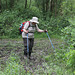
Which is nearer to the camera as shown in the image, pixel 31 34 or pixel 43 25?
pixel 31 34

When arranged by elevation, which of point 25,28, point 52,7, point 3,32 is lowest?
point 3,32

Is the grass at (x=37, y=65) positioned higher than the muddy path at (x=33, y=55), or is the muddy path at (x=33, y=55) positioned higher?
the grass at (x=37, y=65)

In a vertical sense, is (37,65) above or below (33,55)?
above

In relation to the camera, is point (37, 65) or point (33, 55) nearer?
point (37, 65)

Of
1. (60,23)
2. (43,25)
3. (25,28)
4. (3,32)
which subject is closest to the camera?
(25,28)

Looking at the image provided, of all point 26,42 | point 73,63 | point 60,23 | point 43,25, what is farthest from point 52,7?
point 73,63

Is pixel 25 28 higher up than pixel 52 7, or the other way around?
pixel 25 28

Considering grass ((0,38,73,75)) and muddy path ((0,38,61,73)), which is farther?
muddy path ((0,38,61,73))

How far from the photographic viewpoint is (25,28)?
5.73 meters

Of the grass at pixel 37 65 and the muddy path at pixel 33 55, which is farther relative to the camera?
the muddy path at pixel 33 55

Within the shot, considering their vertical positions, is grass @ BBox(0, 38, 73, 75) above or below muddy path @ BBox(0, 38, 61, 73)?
above

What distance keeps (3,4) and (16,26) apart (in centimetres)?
882

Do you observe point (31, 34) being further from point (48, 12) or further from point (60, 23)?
point (48, 12)

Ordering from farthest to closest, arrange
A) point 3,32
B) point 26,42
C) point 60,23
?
point 60,23 → point 3,32 → point 26,42
